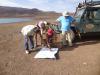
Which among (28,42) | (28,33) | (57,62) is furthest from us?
(28,42)

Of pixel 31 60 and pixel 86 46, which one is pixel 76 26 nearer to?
pixel 86 46

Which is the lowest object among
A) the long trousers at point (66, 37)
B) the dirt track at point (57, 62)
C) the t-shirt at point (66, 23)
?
the dirt track at point (57, 62)

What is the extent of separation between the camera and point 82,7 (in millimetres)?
12734

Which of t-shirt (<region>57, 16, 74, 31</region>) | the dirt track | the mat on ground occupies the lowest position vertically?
the dirt track

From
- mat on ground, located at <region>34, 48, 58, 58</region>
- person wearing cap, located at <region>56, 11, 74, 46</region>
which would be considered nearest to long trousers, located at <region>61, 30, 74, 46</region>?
person wearing cap, located at <region>56, 11, 74, 46</region>

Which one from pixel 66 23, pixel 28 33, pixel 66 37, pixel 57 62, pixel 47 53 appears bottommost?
pixel 57 62

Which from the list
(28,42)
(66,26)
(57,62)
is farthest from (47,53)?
(66,26)

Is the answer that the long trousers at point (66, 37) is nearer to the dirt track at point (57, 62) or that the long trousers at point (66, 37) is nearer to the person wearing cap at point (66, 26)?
the person wearing cap at point (66, 26)

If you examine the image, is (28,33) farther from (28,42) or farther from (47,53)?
(47,53)

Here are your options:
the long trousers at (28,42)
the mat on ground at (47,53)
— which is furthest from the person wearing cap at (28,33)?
the mat on ground at (47,53)

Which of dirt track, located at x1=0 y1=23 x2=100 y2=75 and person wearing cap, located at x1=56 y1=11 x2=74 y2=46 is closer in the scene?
dirt track, located at x1=0 y1=23 x2=100 y2=75

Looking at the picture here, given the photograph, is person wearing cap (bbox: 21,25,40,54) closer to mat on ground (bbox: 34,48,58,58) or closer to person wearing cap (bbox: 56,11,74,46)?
mat on ground (bbox: 34,48,58,58)

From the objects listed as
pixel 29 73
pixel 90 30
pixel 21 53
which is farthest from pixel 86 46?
pixel 29 73

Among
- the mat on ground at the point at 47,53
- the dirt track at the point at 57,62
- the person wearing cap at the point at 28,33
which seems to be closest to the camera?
the dirt track at the point at 57,62
